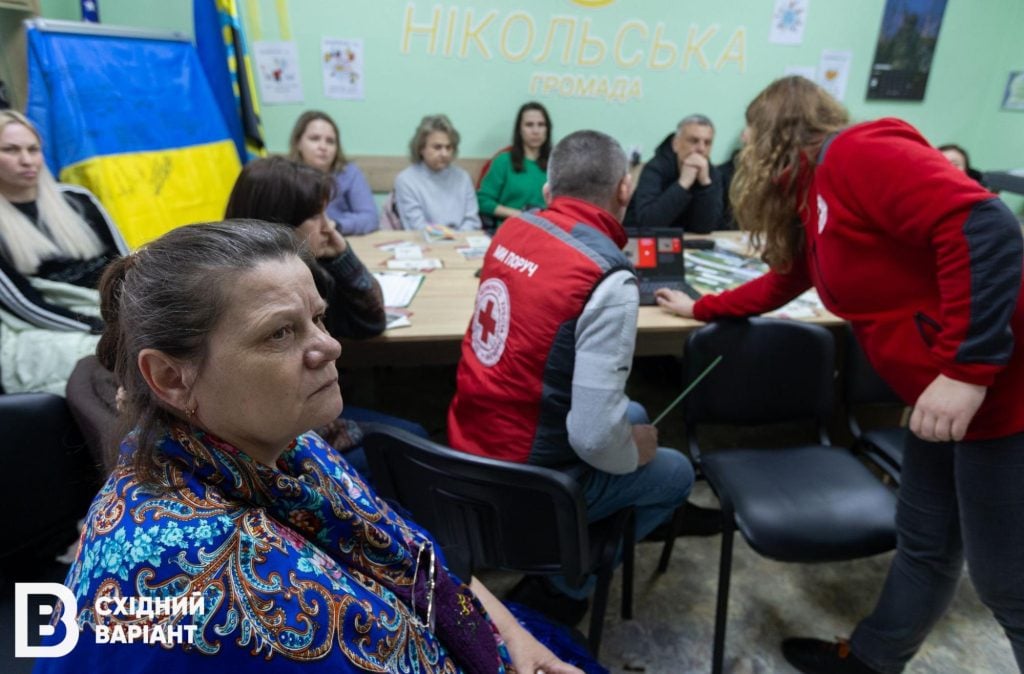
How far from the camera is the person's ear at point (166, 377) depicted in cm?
63

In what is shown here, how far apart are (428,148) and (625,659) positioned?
2928mm

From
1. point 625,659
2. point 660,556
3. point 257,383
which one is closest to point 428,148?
point 660,556

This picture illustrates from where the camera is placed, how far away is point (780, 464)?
165cm

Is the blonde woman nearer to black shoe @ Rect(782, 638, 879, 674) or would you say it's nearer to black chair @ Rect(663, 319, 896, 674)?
black chair @ Rect(663, 319, 896, 674)

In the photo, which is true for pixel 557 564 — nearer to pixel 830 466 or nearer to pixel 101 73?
pixel 830 466

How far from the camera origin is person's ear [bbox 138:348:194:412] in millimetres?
626

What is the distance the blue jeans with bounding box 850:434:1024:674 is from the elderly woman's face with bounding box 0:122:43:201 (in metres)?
2.61

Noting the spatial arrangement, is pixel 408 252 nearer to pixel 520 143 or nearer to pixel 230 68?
pixel 520 143

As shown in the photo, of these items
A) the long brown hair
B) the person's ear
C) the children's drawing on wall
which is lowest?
the person's ear

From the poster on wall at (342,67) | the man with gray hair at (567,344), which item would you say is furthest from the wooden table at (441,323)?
the poster on wall at (342,67)

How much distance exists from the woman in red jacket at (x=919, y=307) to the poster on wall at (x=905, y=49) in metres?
3.76

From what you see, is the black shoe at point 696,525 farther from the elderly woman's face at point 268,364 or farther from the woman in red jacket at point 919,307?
the elderly woman's face at point 268,364

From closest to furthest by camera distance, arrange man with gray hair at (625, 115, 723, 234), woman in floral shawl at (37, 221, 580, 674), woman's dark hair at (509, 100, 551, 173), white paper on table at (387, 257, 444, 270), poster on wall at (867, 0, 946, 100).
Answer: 1. woman in floral shawl at (37, 221, 580, 674)
2. white paper on table at (387, 257, 444, 270)
3. man with gray hair at (625, 115, 723, 234)
4. woman's dark hair at (509, 100, 551, 173)
5. poster on wall at (867, 0, 946, 100)

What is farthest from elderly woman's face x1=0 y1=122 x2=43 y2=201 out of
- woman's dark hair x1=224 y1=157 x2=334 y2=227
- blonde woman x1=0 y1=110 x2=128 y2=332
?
woman's dark hair x1=224 y1=157 x2=334 y2=227
